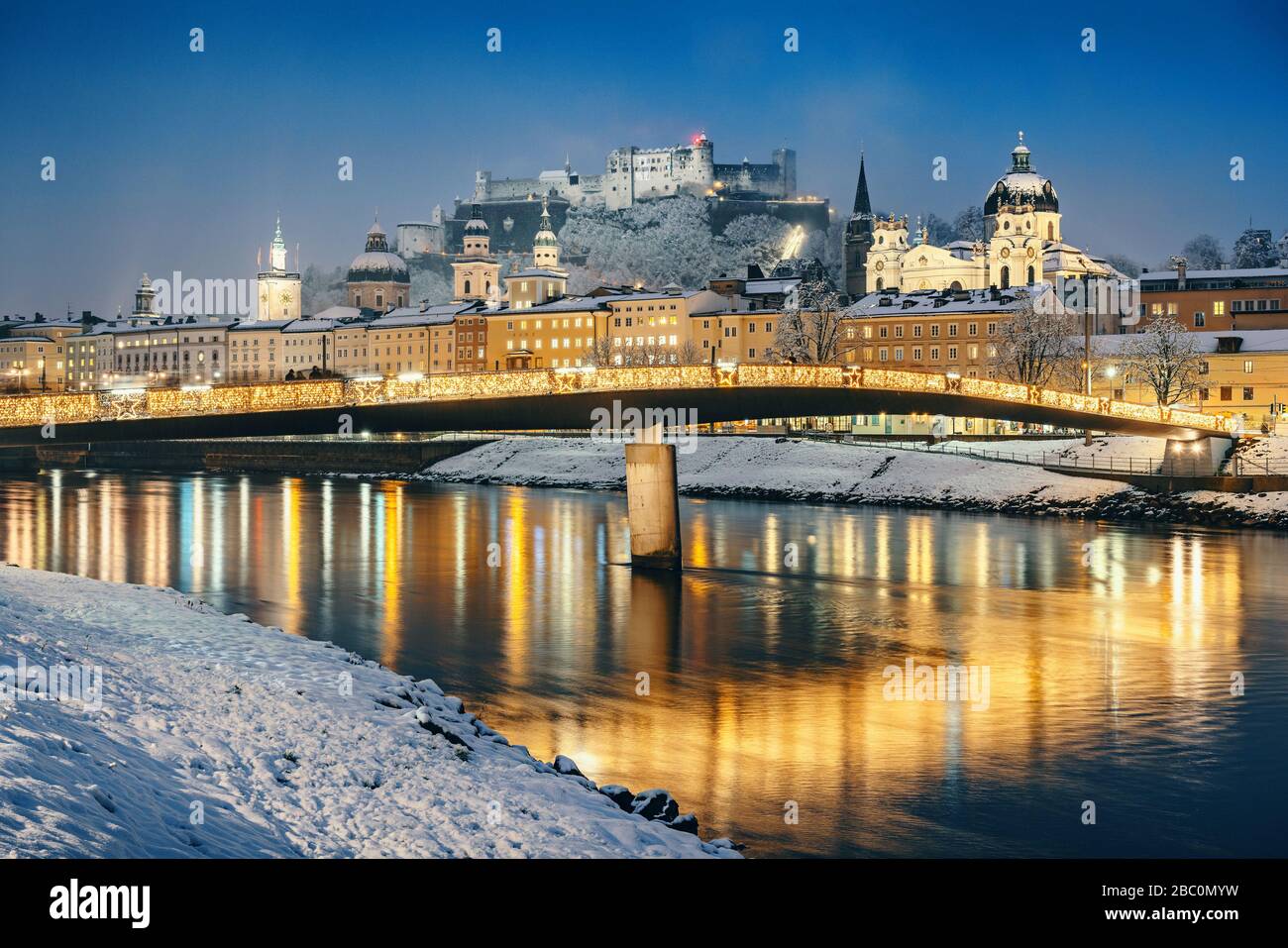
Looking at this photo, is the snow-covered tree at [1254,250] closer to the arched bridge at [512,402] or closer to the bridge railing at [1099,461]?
the bridge railing at [1099,461]

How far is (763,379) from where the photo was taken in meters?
41.9

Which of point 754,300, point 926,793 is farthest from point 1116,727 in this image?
point 754,300

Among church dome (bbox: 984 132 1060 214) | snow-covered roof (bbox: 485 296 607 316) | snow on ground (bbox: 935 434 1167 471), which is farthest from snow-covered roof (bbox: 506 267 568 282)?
snow on ground (bbox: 935 434 1167 471)

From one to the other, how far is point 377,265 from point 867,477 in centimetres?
13715

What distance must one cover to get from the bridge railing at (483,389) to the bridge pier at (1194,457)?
9.08m

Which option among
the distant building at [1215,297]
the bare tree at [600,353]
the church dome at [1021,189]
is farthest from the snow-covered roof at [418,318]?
the distant building at [1215,297]

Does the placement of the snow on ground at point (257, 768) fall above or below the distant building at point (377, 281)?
below

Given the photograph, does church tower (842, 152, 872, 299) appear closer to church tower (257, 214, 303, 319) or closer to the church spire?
the church spire

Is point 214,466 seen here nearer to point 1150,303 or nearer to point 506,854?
point 1150,303

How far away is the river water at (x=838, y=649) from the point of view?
55.9ft

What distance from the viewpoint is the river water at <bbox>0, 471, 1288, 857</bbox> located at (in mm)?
17047

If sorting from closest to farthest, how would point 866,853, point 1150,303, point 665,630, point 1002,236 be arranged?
point 866,853 → point 665,630 → point 1150,303 → point 1002,236

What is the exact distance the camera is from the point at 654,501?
41.4 metres
